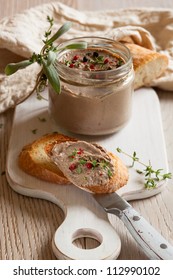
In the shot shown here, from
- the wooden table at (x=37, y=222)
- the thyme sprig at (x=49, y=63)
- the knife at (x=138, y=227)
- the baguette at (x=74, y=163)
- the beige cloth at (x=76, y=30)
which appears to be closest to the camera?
the knife at (x=138, y=227)

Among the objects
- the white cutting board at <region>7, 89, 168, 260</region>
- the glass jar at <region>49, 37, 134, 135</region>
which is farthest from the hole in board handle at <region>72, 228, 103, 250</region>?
the glass jar at <region>49, 37, 134, 135</region>

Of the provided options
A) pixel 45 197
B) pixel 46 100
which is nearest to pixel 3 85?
pixel 46 100

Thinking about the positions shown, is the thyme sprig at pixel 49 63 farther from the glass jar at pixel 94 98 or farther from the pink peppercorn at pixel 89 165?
the pink peppercorn at pixel 89 165

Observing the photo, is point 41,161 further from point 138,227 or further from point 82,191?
point 138,227

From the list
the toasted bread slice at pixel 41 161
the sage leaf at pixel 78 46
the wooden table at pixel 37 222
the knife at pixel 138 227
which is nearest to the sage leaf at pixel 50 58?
the sage leaf at pixel 78 46

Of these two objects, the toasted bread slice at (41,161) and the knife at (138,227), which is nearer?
the knife at (138,227)

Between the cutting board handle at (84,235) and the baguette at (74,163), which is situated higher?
the baguette at (74,163)
